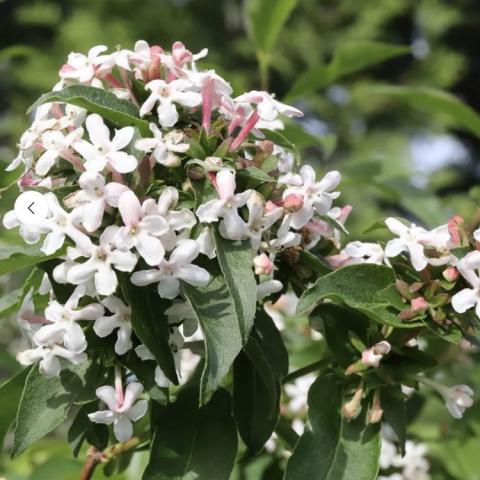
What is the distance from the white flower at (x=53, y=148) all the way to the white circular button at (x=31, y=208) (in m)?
0.03

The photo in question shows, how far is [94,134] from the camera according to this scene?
833 mm

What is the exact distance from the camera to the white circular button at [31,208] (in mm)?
803

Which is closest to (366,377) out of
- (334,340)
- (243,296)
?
(334,340)

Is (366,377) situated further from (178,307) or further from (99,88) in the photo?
(99,88)

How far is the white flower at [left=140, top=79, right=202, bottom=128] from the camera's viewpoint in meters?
0.85

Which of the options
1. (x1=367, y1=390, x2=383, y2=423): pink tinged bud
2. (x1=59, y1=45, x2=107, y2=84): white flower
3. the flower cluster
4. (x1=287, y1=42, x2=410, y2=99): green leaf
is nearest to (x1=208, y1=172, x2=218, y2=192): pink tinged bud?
the flower cluster

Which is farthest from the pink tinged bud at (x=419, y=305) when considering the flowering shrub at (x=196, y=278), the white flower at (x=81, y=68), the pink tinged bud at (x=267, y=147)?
the white flower at (x=81, y=68)

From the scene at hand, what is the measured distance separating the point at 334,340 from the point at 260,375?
112mm

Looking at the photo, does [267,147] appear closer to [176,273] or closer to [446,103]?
[176,273]

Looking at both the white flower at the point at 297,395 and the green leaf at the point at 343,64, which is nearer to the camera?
the white flower at the point at 297,395

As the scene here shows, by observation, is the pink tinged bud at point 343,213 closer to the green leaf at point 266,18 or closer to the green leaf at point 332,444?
the green leaf at point 332,444

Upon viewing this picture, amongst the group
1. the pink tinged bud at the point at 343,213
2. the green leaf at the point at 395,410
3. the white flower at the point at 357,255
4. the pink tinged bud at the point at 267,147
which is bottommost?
the green leaf at the point at 395,410

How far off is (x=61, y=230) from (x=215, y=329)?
6.7 inches

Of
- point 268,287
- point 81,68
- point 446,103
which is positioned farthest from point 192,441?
point 446,103
